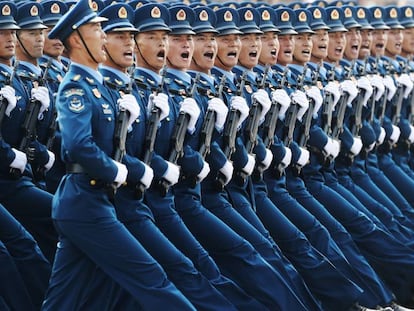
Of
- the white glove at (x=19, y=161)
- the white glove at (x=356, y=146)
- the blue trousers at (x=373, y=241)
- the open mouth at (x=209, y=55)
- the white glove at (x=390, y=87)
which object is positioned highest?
the open mouth at (x=209, y=55)

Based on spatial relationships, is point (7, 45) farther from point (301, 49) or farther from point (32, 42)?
point (301, 49)

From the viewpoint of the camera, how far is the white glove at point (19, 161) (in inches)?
407

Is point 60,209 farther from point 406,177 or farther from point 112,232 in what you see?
point 406,177

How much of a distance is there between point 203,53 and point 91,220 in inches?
107

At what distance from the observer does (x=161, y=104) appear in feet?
32.9

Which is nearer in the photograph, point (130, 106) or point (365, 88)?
point (130, 106)

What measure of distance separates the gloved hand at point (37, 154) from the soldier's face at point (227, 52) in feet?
5.91

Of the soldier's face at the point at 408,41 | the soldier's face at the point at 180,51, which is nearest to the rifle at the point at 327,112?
the soldier's face at the point at 180,51

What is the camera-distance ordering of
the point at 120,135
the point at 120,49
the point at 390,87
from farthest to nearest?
the point at 390,87 → the point at 120,49 → the point at 120,135

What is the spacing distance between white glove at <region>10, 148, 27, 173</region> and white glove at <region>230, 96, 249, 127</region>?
1.72 m

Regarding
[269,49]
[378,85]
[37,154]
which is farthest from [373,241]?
A: [37,154]

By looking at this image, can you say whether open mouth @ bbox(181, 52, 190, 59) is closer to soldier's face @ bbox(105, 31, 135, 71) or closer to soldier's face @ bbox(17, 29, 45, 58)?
soldier's face @ bbox(105, 31, 135, 71)

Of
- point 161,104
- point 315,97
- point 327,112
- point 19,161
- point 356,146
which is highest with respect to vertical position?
point 161,104

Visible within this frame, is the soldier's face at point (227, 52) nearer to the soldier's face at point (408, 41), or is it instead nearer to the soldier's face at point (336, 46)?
the soldier's face at point (336, 46)
